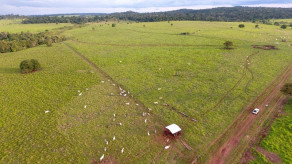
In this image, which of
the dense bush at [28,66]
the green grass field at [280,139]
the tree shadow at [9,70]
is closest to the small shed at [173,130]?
the green grass field at [280,139]

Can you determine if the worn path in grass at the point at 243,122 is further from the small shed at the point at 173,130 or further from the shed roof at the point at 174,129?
the shed roof at the point at 174,129

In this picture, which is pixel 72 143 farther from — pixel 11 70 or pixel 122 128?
pixel 11 70

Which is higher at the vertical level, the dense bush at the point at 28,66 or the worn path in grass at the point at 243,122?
the dense bush at the point at 28,66

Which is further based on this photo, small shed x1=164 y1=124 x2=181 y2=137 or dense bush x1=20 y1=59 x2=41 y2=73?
dense bush x1=20 y1=59 x2=41 y2=73

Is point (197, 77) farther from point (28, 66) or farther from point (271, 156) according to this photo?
point (28, 66)

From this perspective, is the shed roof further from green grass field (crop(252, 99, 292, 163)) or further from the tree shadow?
the tree shadow

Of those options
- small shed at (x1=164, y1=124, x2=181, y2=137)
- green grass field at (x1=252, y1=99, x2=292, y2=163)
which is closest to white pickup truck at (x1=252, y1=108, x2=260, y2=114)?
green grass field at (x1=252, y1=99, x2=292, y2=163)

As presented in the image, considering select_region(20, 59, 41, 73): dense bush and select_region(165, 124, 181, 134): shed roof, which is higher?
select_region(20, 59, 41, 73): dense bush
